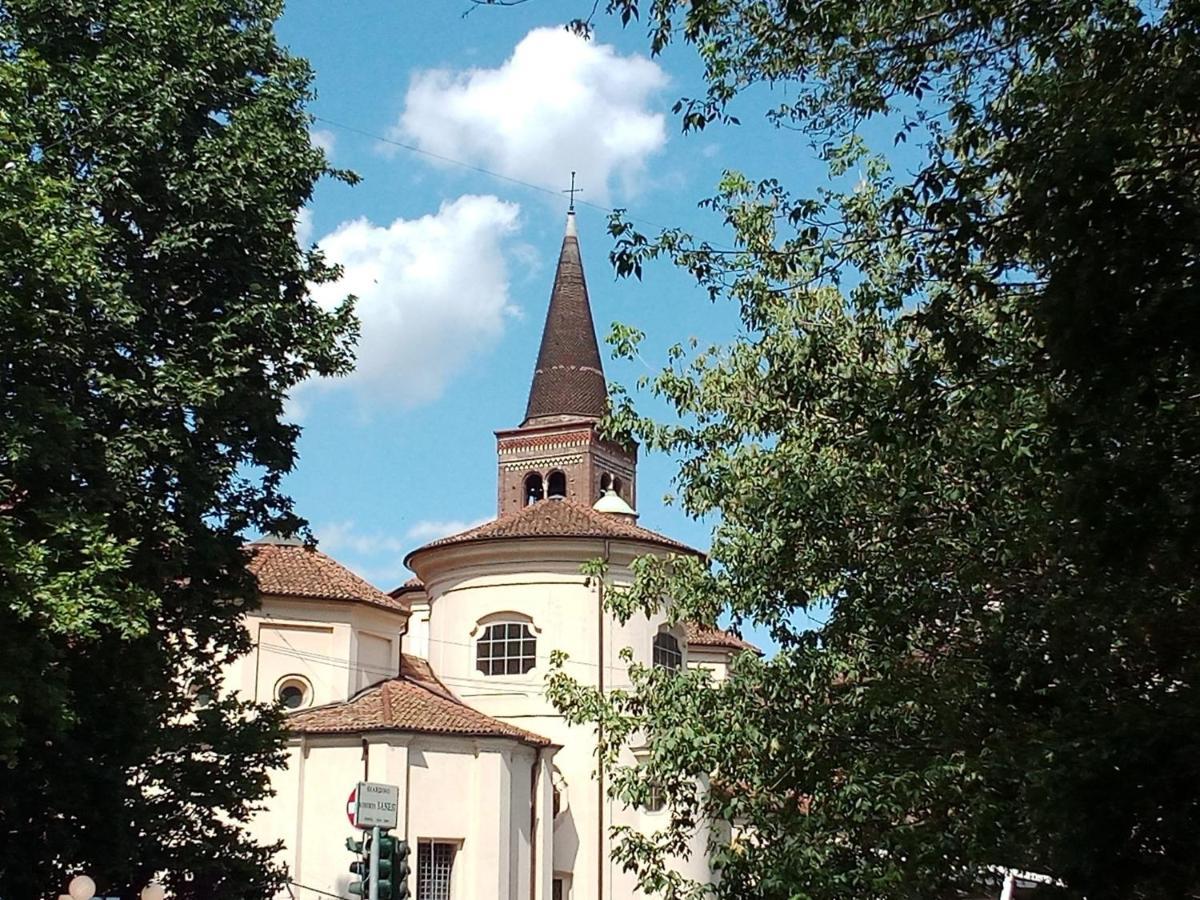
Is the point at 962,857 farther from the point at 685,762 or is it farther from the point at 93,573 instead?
the point at 93,573

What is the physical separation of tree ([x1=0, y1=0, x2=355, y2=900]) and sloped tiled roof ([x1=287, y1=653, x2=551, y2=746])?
13.4 m

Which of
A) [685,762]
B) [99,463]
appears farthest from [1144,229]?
[99,463]

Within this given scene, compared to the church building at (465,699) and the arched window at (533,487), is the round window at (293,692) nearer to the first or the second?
the church building at (465,699)

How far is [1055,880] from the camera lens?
31.4 feet

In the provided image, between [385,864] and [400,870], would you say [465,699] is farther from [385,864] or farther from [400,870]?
[385,864]

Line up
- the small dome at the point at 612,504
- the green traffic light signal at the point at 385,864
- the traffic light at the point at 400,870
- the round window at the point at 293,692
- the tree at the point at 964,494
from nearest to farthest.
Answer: the tree at the point at 964,494 → the green traffic light signal at the point at 385,864 → the traffic light at the point at 400,870 → the round window at the point at 293,692 → the small dome at the point at 612,504

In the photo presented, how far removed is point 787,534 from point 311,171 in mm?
7685

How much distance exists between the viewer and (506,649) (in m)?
37.1

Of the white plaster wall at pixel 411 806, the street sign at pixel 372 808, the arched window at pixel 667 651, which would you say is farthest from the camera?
the arched window at pixel 667 651

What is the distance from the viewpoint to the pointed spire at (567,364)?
66562 millimetres

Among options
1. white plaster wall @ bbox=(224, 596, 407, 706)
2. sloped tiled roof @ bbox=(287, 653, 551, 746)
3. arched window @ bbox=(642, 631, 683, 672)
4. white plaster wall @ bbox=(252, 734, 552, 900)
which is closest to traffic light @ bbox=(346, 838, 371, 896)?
white plaster wall @ bbox=(252, 734, 552, 900)

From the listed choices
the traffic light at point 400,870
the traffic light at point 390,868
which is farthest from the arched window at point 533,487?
the traffic light at point 390,868

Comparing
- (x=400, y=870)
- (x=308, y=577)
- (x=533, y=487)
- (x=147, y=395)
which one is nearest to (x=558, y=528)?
(x=308, y=577)

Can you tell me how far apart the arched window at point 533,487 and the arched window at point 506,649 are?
95.0ft
